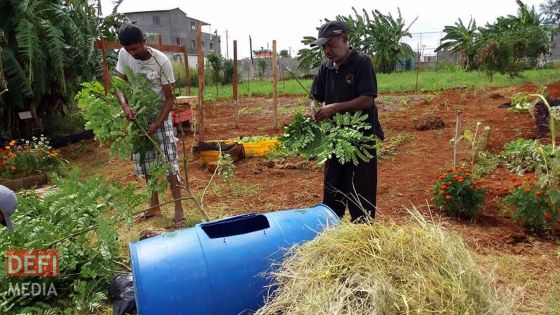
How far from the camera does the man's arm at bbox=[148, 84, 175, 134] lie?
363cm

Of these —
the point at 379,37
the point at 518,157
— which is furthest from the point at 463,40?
the point at 518,157

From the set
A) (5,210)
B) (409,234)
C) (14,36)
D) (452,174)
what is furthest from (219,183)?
(14,36)

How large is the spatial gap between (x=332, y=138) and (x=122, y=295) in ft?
5.03

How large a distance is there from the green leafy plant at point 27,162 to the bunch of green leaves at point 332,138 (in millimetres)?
4374

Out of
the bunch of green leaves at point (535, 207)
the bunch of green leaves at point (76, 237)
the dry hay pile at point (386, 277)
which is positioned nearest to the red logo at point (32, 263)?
the bunch of green leaves at point (76, 237)

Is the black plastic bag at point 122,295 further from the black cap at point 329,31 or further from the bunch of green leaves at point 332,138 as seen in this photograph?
the black cap at point 329,31

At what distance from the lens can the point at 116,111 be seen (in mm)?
3152

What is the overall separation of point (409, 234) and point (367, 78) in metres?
1.36

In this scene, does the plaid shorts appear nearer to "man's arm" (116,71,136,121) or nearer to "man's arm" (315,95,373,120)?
"man's arm" (116,71,136,121)

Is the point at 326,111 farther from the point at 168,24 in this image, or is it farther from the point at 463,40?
the point at 168,24

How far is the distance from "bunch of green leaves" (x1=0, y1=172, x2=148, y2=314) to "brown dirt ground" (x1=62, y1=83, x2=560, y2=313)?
4.34 ft

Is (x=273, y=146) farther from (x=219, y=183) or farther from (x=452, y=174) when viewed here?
(x=452, y=174)

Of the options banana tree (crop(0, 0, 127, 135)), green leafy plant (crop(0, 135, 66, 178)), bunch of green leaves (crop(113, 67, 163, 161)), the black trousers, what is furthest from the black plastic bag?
banana tree (crop(0, 0, 127, 135))

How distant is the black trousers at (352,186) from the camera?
10.1ft
